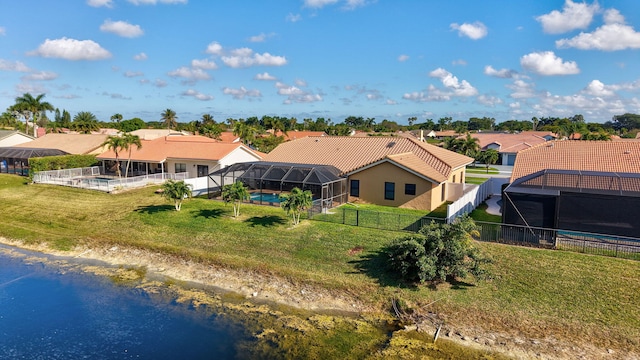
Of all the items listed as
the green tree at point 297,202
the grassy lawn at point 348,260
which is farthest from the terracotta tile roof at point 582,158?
the green tree at point 297,202

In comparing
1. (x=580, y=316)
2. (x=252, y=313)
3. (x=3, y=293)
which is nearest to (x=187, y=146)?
(x=3, y=293)

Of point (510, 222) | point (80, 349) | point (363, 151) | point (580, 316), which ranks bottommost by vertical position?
point (80, 349)

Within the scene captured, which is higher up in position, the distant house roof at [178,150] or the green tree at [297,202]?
the distant house roof at [178,150]

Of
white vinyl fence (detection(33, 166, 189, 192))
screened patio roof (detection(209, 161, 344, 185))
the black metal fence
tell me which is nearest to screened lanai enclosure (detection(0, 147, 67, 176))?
white vinyl fence (detection(33, 166, 189, 192))

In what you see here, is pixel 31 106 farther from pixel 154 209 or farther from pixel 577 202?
pixel 577 202

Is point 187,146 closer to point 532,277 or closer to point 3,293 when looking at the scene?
point 3,293

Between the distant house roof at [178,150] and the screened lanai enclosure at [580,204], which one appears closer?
the screened lanai enclosure at [580,204]

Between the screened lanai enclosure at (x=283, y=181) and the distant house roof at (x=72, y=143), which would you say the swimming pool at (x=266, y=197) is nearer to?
the screened lanai enclosure at (x=283, y=181)
